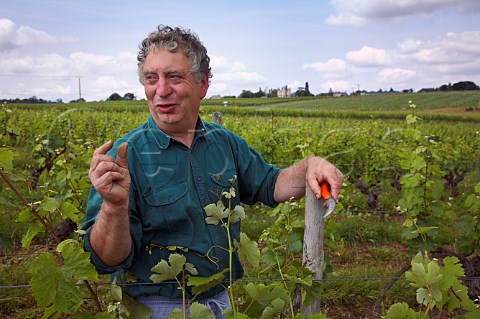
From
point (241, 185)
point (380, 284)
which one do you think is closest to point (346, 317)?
point (380, 284)

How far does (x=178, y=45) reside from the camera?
1.96 m

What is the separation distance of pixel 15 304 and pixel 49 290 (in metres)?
2.87

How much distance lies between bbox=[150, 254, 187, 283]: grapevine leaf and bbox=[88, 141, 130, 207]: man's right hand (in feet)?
0.71

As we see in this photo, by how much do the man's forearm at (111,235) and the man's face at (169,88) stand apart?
55cm

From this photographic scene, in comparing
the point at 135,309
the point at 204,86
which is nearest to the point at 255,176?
the point at 204,86

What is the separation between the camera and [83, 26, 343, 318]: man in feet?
5.92

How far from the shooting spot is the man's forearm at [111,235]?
1.49m

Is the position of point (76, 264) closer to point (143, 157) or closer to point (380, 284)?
point (143, 157)

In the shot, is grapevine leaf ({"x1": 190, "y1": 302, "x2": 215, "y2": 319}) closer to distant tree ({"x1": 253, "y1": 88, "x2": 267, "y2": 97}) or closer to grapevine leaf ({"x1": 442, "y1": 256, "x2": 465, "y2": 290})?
grapevine leaf ({"x1": 442, "y1": 256, "x2": 465, "y2": 290})

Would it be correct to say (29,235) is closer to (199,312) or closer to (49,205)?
(49,205)

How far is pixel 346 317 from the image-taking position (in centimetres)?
394

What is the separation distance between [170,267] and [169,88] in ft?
2.44

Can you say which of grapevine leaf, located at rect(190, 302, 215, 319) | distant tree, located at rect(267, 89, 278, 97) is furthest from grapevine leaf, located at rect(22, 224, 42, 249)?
distant tree, located at rect(267, 89, 278, 97)

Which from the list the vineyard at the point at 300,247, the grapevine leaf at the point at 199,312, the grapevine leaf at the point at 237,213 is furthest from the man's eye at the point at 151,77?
the grapevine leaf at the point at 199,312
